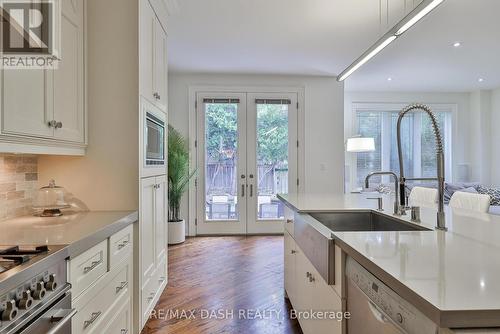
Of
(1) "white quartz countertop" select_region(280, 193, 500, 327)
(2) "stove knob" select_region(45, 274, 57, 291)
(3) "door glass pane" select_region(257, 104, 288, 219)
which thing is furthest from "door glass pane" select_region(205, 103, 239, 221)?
(2) "stove knob" select_region(45, 274, 57, 291)

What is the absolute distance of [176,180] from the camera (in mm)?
4398

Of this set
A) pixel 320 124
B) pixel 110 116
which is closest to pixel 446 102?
pixel 320 124

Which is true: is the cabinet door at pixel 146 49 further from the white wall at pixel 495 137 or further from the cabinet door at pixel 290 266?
the white wall at pixel 495 137

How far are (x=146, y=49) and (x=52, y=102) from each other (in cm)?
79

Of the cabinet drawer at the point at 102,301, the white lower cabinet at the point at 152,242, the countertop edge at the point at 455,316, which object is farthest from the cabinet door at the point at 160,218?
the countertop edge at the point at 455,316

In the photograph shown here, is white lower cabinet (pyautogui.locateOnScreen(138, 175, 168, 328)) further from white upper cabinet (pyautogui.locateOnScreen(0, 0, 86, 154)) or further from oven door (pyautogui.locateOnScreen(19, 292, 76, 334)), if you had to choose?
oven door (pyautogui.locateOnScreen(19, 292, 76, 334))

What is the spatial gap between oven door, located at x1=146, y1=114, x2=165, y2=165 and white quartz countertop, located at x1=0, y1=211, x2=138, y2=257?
509mm

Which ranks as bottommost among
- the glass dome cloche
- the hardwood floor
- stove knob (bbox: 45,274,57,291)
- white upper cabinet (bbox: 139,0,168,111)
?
the hardwood floor

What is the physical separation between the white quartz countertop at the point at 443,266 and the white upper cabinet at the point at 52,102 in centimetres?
144

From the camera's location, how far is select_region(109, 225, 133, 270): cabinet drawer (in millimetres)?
1622

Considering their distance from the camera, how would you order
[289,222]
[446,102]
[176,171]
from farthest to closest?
[446,102], [176,171], [289,222]

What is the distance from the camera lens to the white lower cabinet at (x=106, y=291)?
128cm

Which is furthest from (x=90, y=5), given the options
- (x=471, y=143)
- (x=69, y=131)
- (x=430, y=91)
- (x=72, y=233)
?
(x=471, y=143)

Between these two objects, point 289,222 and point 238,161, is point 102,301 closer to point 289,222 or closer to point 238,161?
point 289,222
